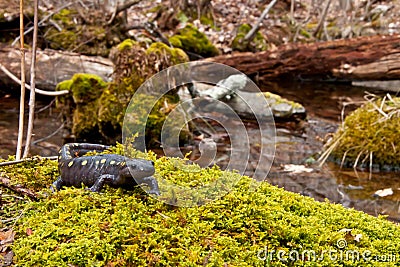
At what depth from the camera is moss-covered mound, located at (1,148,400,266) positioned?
7.14 ft

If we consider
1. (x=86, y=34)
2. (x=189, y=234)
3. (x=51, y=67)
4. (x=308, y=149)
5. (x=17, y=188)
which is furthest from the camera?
(x=86, y=34)

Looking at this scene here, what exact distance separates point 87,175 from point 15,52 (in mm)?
9462

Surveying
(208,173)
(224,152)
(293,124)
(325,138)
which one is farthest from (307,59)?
(208,173)

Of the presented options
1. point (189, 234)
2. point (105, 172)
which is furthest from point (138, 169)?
point (189, 234)

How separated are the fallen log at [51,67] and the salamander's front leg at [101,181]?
27.4ft

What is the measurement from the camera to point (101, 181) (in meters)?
2.62

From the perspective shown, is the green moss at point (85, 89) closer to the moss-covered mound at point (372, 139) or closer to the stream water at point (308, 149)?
the stream water at point (308, 149)

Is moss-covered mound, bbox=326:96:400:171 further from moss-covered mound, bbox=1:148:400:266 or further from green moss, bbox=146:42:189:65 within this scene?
moss-covered mound, bbox=1:148:400:266

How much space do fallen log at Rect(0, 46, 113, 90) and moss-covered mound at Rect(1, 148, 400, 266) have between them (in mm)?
Answer: 8543

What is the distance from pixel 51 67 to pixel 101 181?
9116 millimetres

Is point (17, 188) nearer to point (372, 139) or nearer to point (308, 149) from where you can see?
point (372, 139)

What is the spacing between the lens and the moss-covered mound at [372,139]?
23.8 feet

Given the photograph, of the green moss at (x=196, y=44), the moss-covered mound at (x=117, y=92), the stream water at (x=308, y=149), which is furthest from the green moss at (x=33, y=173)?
the green moss at (x=196, y=44)

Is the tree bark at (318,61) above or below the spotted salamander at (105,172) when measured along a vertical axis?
below
